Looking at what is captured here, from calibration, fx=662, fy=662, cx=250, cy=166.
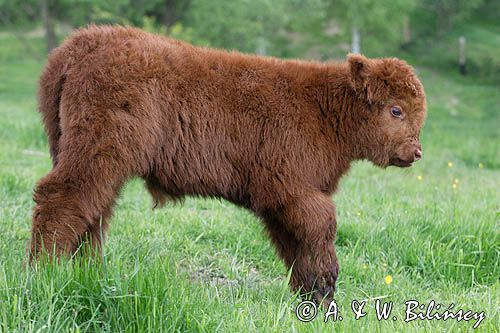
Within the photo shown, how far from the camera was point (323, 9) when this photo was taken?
2609cm

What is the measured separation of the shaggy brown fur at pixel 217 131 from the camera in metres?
4.25

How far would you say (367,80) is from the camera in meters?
4.93

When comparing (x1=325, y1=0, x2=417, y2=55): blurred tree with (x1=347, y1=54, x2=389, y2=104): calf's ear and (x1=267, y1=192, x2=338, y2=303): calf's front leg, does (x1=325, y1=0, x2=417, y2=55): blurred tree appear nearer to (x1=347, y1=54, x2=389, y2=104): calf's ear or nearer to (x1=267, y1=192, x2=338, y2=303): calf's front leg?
(x1=347, y1=54, x2=389, y2=104): calf's ear

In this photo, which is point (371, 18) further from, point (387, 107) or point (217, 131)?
point (217, 131)

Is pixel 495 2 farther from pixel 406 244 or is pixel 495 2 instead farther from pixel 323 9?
pixel 406 244

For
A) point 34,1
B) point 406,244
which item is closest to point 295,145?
point 406,244

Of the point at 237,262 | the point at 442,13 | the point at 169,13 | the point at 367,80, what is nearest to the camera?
the point at 367,80

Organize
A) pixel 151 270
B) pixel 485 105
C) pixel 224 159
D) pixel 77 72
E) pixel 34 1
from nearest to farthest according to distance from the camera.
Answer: pixel 151 270
pixel 77 72
pixel 224 159
pixel 485 105
pixel 34 1

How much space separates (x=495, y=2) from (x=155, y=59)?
33.9 m

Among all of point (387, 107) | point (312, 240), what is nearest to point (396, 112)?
point (387, 107)

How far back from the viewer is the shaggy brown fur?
4246 millimetres

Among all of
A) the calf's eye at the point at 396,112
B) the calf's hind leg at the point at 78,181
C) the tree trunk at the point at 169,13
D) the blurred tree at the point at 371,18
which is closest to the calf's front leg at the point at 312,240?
the calf's eye at the point at 396,112

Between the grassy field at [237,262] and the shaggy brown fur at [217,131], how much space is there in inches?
16.3

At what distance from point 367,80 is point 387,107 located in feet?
0.87
